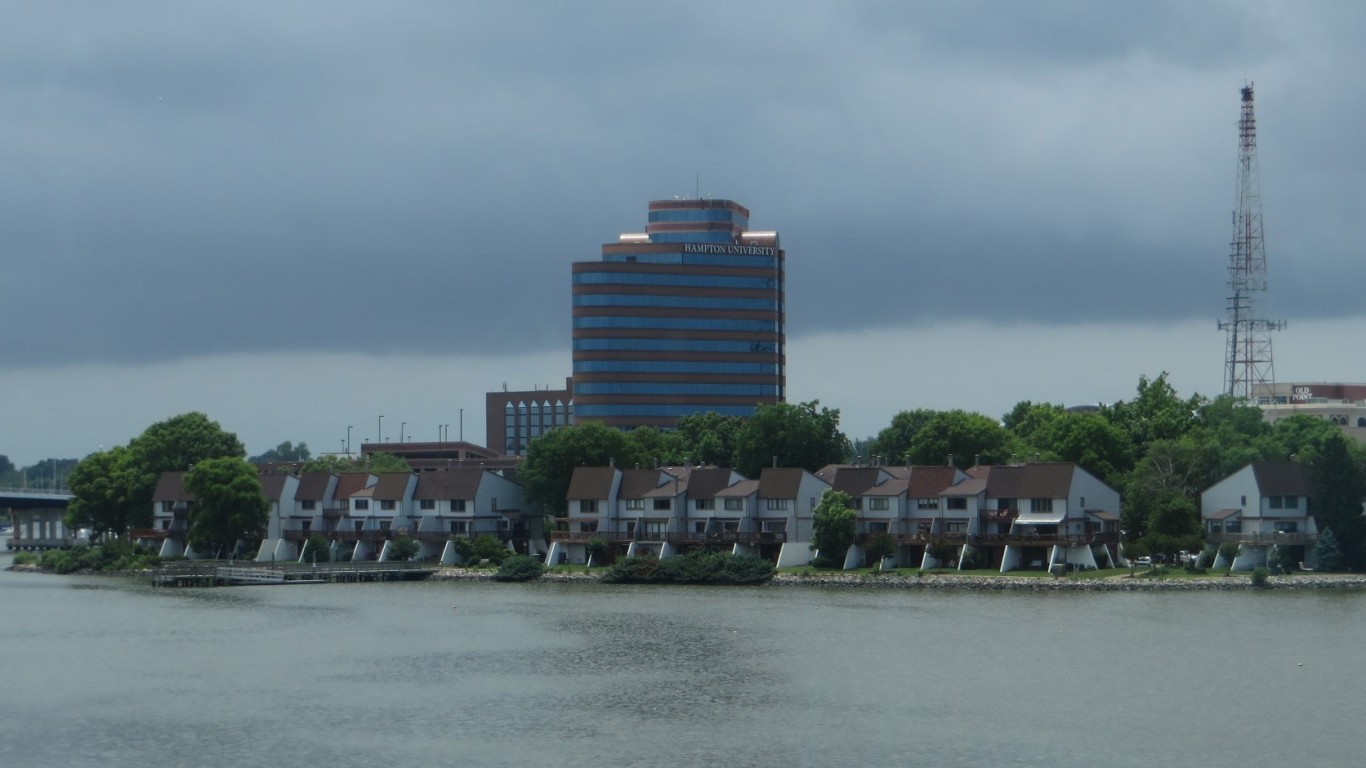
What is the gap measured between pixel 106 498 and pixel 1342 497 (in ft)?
297

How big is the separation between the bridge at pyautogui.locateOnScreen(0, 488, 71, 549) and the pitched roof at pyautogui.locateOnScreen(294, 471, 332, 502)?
139ft

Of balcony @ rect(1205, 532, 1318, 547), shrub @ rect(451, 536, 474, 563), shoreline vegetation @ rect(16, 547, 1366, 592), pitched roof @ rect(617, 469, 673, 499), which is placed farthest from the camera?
shrub @ rect(451, 536, 474, 563)

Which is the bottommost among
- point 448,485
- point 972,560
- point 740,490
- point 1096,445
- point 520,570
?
point 520,570

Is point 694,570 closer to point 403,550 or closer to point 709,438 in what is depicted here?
point 403,550

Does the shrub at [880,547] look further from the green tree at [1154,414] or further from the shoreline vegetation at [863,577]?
the green tree at [1154,414]

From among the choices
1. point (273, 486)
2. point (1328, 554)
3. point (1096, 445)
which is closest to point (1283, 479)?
point (1328, 554)

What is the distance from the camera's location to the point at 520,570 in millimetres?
103562

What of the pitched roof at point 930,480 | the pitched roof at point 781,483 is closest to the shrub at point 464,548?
the pitched roof at point 781,483

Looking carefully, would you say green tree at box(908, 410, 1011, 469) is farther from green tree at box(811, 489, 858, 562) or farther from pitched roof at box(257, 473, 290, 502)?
pitched roof at box(257, 473, 290, 502)

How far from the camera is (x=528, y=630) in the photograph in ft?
233

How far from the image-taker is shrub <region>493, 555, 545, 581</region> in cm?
10331

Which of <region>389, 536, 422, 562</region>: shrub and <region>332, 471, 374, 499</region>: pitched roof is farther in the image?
<region>332, 471, 374, 499</region>: pitched roof

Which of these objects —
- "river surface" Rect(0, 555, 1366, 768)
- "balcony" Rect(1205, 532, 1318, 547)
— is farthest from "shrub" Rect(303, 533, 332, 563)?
"balcony" Rect(1205, 532, 1318, 547)

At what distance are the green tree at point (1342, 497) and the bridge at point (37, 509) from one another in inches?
4454
